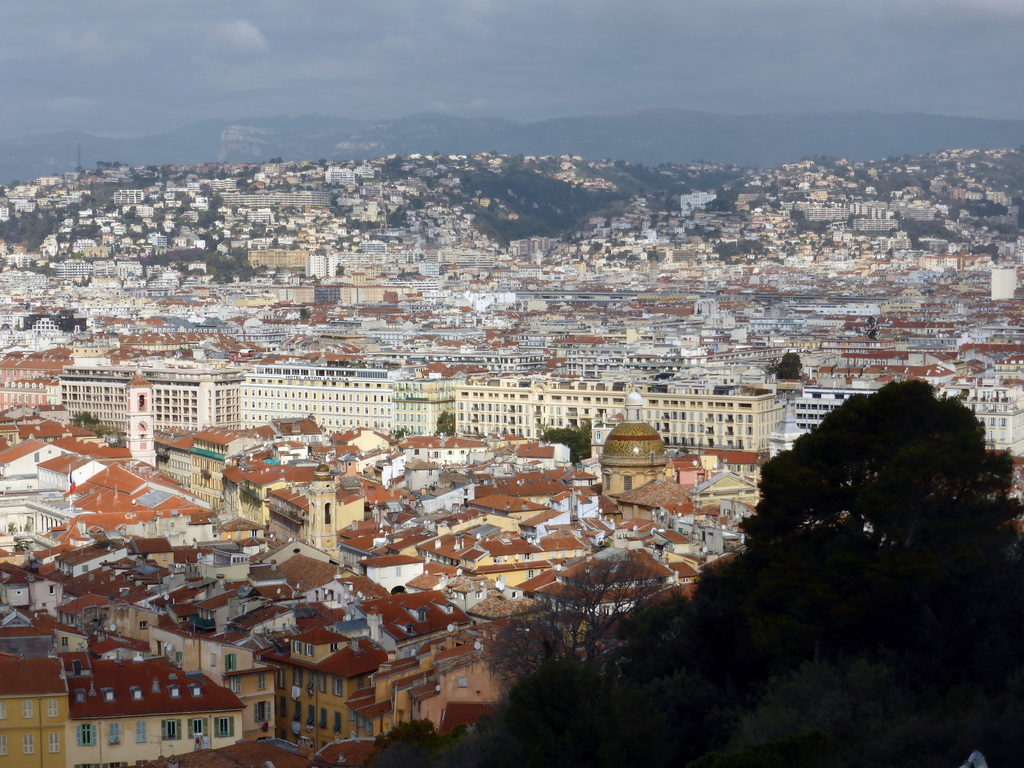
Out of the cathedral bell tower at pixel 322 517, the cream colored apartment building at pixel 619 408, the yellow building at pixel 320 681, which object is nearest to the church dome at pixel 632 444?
the cathedral bell tower at pixel 322 517

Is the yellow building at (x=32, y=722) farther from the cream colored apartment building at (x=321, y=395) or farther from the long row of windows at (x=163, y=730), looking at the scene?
the cream colored apartment building at (x=321, y=395)

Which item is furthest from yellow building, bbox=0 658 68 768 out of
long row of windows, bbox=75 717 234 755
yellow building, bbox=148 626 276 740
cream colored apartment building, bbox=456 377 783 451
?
cream colored apartment building, bbox=456 377 783 451

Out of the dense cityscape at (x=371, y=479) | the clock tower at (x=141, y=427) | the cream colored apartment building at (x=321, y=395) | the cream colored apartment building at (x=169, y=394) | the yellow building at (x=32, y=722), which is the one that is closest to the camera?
the yellow building at (x=32, y=722)

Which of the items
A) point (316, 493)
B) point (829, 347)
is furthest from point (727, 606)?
point (829, 347)

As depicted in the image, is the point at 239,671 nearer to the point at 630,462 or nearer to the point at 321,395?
the point at 630,462

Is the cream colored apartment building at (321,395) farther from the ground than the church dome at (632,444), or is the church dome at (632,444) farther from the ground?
the church dome at (632,444)

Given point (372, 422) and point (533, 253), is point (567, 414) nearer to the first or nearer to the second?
point (372, 422)

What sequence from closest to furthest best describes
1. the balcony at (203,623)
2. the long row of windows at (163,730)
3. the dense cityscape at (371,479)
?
the long row of windows at (163,730)
the dense cityscape at (371,479)
the balcony at (203,623)

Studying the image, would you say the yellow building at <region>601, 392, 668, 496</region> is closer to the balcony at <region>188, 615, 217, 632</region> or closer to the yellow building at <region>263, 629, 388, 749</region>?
the balcony at <region>188, 615, 217, 632</region>
